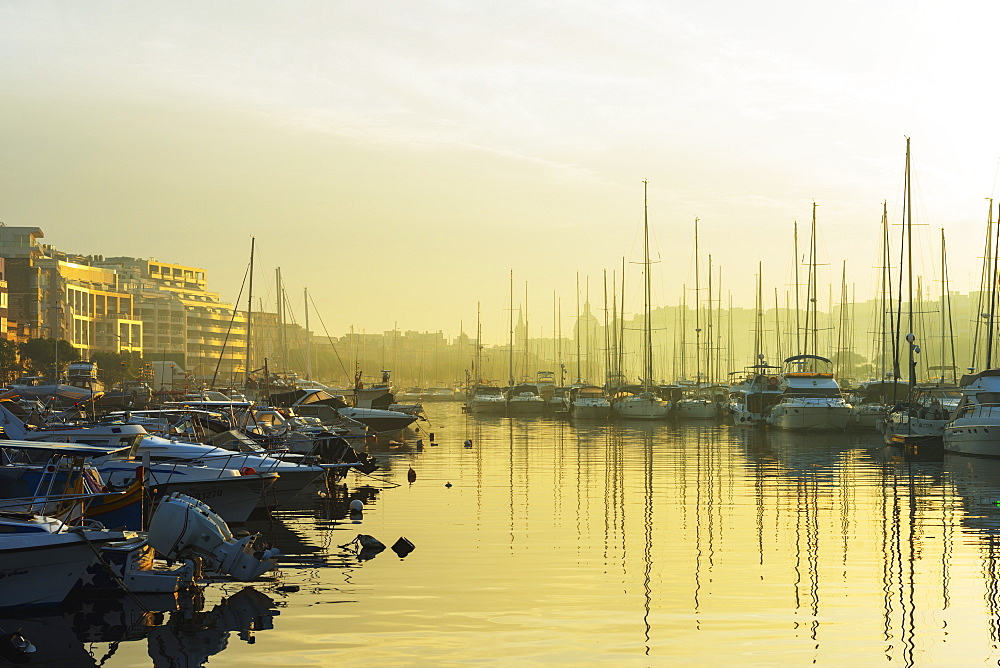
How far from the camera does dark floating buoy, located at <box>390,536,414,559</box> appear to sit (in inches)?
1041

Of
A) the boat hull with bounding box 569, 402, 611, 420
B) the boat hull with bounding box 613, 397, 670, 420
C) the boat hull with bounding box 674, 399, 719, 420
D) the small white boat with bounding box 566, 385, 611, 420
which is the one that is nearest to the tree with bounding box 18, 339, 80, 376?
the small white boat with bounding box 566, 385, 611, 420

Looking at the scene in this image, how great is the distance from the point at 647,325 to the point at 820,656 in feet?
292

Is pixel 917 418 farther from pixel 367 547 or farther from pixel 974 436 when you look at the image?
pixel 367 547

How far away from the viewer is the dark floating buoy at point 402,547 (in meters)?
26.4

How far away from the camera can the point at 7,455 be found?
29328 mm

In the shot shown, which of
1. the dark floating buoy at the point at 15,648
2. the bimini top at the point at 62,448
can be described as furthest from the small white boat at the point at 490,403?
the dark floating buoy at the point at 15,648

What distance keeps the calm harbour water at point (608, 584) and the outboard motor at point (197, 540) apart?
24.5 inches

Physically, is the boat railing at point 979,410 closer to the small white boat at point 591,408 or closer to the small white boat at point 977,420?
the small white boat at point 977,420

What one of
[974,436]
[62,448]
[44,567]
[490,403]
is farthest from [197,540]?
[490,403]

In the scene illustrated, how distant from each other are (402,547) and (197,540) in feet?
17.7

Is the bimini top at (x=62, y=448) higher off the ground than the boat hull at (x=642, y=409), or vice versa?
the bimini top at (x=62, y=448)

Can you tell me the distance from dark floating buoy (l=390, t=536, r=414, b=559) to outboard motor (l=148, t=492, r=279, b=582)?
3.80m

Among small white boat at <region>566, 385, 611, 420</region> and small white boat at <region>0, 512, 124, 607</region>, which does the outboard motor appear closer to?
small white boat at <region>0, 512, 124, 607</region>

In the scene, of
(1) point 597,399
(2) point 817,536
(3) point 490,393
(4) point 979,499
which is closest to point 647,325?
(1) point 597,399
